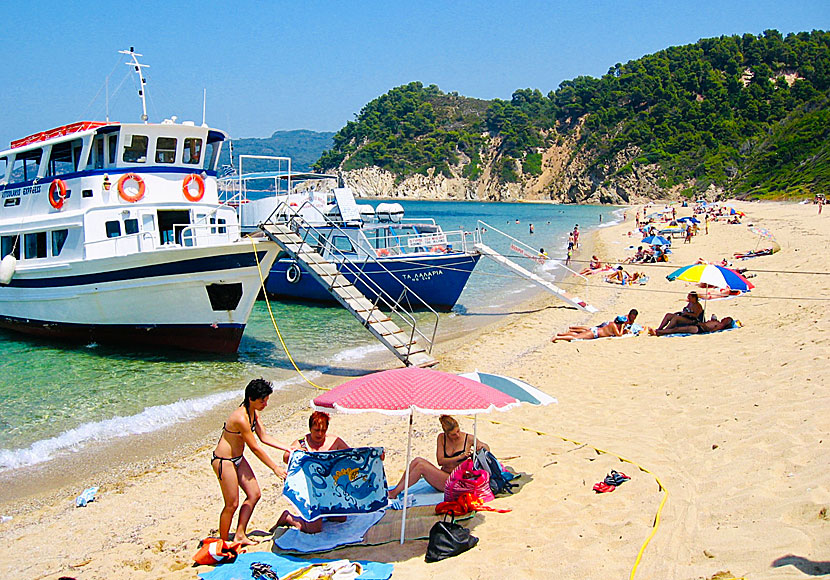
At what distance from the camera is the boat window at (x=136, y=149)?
15102 millimetres

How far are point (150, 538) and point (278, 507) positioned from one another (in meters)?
1.36

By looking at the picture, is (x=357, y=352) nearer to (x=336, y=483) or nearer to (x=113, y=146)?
(x=113, y=146)

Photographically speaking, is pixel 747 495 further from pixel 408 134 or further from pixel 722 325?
pixel 408 134

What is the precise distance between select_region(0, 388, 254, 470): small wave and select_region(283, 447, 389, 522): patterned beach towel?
18.8 feet

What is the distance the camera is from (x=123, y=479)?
29.2ft

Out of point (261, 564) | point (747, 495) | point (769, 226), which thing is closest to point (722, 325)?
point (747, 495)

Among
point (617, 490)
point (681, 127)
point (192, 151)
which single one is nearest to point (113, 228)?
point (192, 151)

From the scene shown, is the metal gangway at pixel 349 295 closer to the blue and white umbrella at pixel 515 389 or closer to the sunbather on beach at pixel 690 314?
the sunbather on beach at pixel 690 314

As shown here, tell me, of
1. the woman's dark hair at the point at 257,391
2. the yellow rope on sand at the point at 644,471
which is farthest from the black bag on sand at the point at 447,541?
the woman's dark hair at the point at 257,391

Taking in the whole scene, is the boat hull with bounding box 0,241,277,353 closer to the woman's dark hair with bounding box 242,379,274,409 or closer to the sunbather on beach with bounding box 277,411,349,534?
the sunbather on beach with bounding box 277,411,349,534

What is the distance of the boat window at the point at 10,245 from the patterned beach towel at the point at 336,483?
1403cm

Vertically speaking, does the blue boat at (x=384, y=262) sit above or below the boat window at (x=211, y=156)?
below

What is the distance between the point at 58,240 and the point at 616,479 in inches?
558

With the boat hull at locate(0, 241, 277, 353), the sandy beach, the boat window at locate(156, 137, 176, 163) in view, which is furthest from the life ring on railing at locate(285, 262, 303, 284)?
the sandy beach
